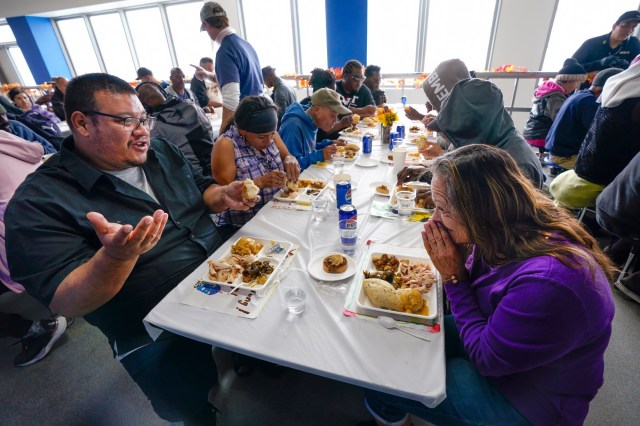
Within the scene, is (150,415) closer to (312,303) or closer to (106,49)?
(312,303)

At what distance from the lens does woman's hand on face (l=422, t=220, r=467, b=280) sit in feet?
3.37

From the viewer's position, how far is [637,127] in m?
2.07

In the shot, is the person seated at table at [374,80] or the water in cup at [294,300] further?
the person seated at table at [374,80]

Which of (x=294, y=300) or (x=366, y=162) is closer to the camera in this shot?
(x=294, y=300)

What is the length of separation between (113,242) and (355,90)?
167 inches

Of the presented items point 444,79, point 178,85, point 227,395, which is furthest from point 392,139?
point 178,85

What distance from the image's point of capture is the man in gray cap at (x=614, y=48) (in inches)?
165

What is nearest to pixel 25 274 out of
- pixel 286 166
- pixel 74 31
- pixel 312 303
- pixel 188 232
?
pixel 188 232

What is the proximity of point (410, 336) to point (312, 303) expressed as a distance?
1.16 feet

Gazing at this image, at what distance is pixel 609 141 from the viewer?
2.17 meters

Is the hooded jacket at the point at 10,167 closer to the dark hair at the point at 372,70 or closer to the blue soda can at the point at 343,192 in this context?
the blue soda can at the point at 343,192

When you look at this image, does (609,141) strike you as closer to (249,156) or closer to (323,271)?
(323,271)

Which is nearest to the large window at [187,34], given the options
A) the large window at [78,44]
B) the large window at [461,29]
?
the large window at [78,44]

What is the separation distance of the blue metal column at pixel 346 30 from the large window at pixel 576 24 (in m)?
4.13
